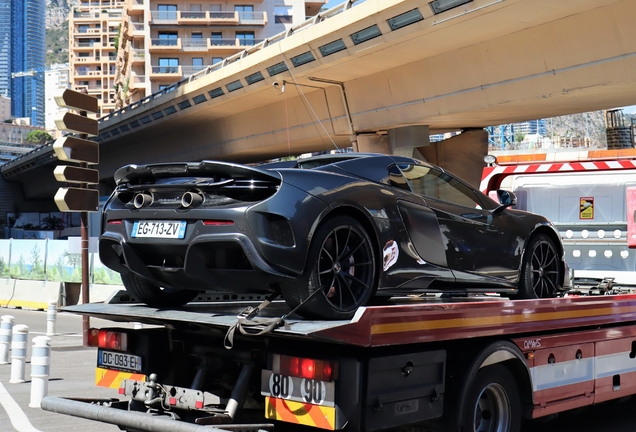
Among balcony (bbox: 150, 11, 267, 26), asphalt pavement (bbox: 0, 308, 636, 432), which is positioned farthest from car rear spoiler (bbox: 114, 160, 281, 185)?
balcony (bbox: 150, 11, 267, 26)

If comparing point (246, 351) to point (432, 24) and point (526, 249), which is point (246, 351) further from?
point (432, 24)

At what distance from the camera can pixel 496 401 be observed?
598cm

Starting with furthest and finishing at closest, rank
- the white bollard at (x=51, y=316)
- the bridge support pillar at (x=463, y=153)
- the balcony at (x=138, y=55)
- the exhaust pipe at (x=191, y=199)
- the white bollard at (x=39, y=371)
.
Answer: the balcony at (x=138, y=55)
the bridge support pillar at (x=463, y=153)
the white bollard at (x=51, y=316)
the white bollard at (x=39, y=371)
the exhaust pipe at (x=191, y=199)

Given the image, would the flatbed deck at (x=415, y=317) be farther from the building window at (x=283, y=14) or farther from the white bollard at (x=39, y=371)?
the building window at (x=283, y=14)

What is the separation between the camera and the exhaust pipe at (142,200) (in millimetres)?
5652

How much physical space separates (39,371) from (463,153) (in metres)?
22.9

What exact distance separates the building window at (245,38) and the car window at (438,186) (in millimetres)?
89066

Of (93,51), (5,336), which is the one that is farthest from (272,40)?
(93,51)

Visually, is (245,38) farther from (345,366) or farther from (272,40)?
(345,366)

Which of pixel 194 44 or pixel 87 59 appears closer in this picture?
pixel 194 44

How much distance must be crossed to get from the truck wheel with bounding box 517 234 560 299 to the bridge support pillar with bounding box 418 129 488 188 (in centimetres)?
2180

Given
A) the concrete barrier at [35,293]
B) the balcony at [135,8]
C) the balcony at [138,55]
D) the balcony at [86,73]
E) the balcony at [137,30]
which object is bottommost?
the concrete barrier at [35,293]

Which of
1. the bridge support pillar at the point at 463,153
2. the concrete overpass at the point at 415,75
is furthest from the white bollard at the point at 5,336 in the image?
the bridge support pillar at the point at 463,153

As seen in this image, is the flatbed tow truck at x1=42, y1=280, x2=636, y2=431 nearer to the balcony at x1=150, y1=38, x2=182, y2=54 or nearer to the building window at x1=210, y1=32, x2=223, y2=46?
the balcony at x1=150, y1=38, x2=182, y2=54
